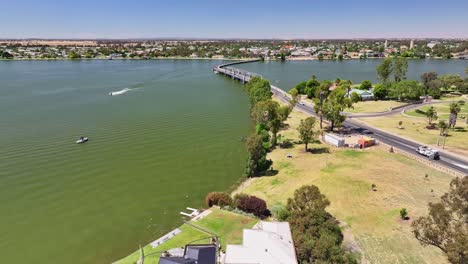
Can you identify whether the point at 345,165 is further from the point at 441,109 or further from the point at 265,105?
the point at 441,109

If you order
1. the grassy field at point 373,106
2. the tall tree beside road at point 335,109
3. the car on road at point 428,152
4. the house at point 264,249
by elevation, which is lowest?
the house at point 264,249

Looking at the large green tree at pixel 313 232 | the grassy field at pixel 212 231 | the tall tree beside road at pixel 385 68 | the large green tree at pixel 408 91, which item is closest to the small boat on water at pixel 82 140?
the grassy field at pixel 212 231

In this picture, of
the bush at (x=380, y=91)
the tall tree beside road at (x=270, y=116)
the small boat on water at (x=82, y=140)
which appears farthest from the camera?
the bush at (x=380, y=91)

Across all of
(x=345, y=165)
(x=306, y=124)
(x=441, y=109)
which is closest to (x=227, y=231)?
(x=345, y=165)

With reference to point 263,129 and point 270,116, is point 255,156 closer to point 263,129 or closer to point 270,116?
point 270,116

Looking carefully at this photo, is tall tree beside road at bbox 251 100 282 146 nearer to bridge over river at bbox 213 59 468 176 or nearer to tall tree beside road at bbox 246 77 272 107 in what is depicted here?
tall tree beside road at bbox 246 77 272 107

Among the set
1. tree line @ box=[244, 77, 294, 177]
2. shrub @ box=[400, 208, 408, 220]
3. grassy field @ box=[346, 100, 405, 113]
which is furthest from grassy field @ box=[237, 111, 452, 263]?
grassy field @ box=[346, 100, 405, 113]

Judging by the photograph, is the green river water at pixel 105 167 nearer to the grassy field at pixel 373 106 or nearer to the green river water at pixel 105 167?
the green river water at pixel 105 167
